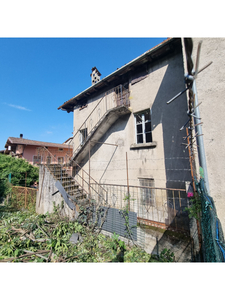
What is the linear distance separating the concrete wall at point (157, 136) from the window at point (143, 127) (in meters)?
0.23

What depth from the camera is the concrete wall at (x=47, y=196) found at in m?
6.89

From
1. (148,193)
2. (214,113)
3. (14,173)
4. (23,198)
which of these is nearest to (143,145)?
(148,193)

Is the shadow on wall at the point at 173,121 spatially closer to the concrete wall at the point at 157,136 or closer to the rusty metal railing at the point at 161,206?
the concrete wall at the point at 157,136

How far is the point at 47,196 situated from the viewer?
305 inches

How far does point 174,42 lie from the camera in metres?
5.34

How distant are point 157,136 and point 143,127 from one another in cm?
101

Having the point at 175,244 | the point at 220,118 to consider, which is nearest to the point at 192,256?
the point at 175,244

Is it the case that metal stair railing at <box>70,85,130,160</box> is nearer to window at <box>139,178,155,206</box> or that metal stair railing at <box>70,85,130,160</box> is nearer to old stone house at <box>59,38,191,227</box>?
old stone house at <box>59,38,191,227</box>

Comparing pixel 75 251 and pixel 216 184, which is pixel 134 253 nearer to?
pixel 75 251

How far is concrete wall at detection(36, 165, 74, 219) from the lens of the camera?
6.89 m

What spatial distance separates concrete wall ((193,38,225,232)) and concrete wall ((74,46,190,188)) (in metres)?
1.89

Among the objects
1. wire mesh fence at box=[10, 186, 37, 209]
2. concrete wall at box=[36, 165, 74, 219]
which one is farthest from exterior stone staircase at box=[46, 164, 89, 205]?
wire mesh fence at box=[10, 186, 37, 209]

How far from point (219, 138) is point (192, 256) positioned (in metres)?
2.92

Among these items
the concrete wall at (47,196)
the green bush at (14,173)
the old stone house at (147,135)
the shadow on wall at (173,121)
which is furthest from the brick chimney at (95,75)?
the green bush at (14,173)
